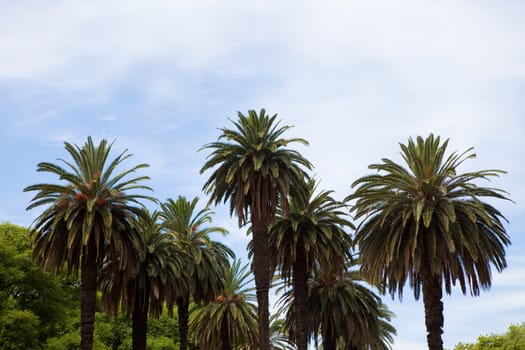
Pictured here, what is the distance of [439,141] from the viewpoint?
40.4 meters

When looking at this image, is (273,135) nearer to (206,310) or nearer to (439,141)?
(439,141)

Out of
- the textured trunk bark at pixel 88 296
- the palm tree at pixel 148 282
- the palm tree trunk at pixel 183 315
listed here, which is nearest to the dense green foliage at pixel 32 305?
the palm tree at pixel 148 282

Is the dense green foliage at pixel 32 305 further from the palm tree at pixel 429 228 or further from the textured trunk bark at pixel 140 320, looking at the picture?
the palm tree at pixel 429 228

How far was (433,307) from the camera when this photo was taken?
1474 inches

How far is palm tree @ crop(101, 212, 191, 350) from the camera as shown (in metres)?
49.4

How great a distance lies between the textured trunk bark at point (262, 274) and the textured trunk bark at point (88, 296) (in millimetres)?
10224

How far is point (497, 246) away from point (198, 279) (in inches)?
967

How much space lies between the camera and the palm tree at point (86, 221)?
41.2 metres

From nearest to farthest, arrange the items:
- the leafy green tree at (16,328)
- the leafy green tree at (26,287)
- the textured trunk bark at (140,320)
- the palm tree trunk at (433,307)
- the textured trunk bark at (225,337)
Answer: the palm tree trunk at (433,307)
the textured trunk bark at (140,320)
the leafy green tree at (16,328)
the leafy green tree at (26,287)
the textured trunk bark at (225,337)

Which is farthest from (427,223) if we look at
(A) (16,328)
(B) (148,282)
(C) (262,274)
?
(A) (16,328)

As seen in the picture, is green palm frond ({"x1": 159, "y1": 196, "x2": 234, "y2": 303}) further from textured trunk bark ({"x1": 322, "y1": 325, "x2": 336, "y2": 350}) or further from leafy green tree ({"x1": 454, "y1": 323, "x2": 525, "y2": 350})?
leafy green tree ({"x1": 454, "y1": 323, "x2": 525, "y2": 350})

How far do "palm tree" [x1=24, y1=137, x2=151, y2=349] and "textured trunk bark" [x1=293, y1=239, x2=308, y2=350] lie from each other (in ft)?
44.2

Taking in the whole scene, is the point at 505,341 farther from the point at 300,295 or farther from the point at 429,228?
the point at 429,228

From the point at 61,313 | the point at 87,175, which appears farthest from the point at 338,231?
the point at 61,313
